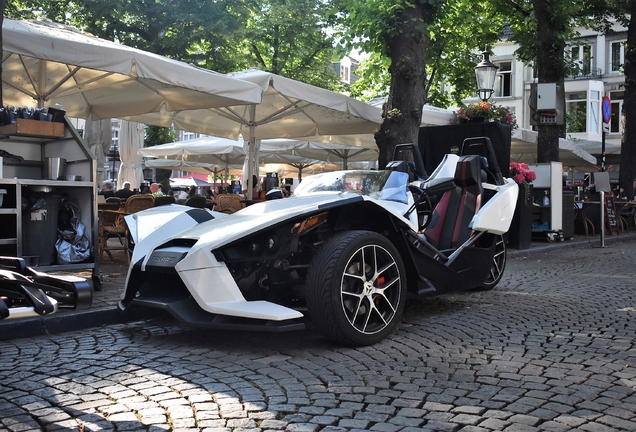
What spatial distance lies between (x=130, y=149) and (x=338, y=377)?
13071mm

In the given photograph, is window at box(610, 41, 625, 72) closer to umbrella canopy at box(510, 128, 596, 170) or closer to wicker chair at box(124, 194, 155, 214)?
umbrella canopy at box(510, 128, 596, 170)

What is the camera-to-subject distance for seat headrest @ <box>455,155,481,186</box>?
6.77m

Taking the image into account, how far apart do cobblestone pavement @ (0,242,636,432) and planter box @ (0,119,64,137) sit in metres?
2.42

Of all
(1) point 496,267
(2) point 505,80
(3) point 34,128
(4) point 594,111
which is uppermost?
(2) point 505,80

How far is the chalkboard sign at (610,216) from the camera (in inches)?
718

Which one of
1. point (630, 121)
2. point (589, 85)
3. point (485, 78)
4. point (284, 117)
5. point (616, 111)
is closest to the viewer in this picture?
point (284, 117)

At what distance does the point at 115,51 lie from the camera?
868 centimetres

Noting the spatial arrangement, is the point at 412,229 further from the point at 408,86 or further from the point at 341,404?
the point at 408,86

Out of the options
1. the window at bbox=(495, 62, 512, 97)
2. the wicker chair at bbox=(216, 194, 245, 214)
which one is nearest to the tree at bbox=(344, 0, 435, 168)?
the wicker chair at bbox=(216, 194, 245, 214)

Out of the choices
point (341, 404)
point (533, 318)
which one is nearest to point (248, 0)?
point (533, 318)

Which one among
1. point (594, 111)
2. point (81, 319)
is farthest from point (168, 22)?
point (594, 111)

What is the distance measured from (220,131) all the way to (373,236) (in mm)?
10647

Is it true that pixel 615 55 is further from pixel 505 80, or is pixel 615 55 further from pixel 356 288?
pixel 356 288

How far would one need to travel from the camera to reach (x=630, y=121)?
22000mm
